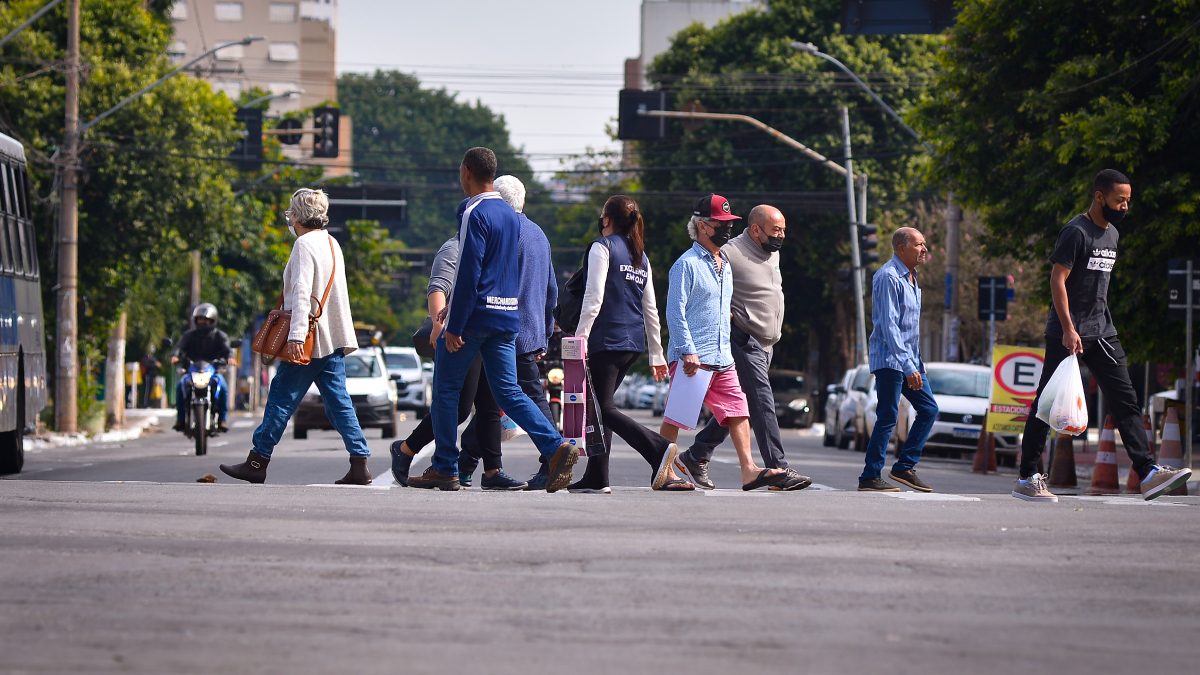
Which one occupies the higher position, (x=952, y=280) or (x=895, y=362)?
(x=952, y=280)

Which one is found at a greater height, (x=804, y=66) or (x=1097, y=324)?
(x=804, y=66)

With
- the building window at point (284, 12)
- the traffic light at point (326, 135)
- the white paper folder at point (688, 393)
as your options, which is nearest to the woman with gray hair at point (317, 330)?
the white paper folder at point (688, 393)

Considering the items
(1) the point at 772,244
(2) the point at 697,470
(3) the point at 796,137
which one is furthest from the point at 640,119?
(1) the point at 772,244

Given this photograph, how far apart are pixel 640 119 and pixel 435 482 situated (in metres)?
22.1

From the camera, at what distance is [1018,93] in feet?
Answer: 72.6

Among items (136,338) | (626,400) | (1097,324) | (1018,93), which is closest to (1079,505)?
(1097,324)

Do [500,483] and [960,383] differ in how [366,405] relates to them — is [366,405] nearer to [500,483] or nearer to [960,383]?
[960,383]

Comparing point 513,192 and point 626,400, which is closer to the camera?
point 513,192

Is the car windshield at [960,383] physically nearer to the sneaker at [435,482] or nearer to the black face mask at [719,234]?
the black face mask at [719,234]

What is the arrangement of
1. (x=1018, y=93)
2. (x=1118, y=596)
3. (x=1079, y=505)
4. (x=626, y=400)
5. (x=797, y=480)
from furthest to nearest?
(x=626, y=400)
(x=1018, y=93)
(x=797, y=480)
(x=1079, y=505)
(x=1118, y=596)

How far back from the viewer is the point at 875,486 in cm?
1090

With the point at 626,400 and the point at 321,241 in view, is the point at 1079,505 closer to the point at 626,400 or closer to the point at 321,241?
the point at 321,241

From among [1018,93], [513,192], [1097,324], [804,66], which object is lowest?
[1097,324]

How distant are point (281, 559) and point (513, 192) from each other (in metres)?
3.92
